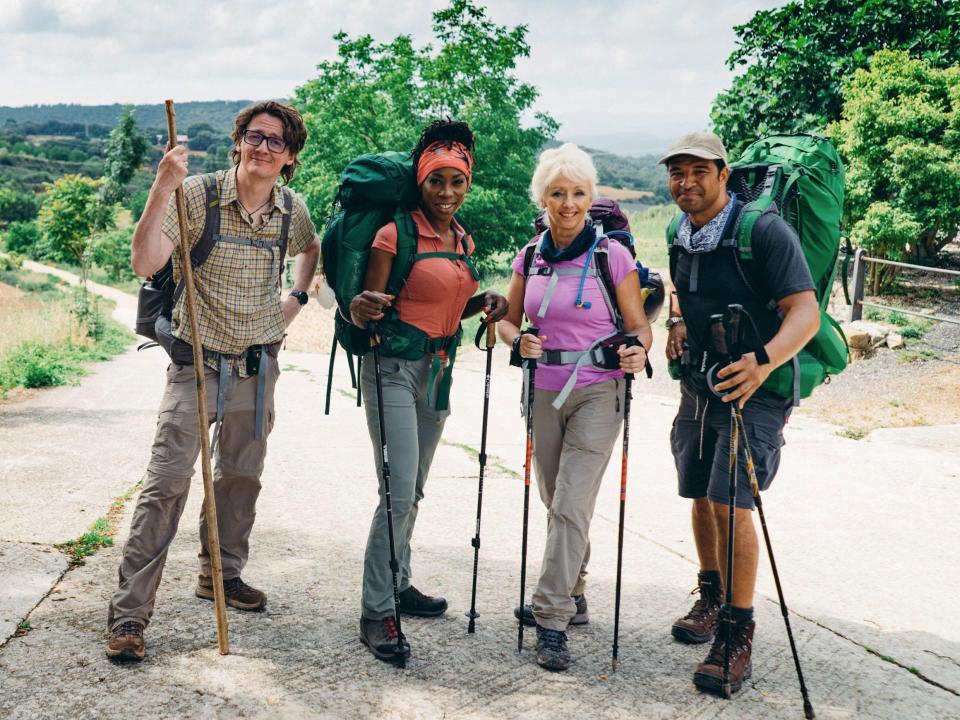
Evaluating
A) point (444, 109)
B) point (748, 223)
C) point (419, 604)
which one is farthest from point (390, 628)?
point (444, 109)

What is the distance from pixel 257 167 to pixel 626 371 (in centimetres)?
162

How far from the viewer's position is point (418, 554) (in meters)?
4.74

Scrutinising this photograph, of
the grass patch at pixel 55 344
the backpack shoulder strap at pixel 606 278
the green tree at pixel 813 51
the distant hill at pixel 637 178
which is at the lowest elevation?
the grass patch at pixel 55 344

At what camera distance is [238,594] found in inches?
149

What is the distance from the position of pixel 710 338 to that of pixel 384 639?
167 centimetres

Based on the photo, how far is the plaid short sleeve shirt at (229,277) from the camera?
3.42 meters

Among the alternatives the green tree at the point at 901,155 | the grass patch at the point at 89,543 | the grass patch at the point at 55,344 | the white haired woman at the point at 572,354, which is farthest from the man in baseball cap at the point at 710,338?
the green tree at the point at 901,155

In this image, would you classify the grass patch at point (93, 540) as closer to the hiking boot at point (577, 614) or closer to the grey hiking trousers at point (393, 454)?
the grey hiking trousers at point (393, 454)

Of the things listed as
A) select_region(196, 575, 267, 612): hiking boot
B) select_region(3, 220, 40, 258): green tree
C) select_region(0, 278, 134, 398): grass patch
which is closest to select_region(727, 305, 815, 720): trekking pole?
select_region(196, 575, 267, 612): hiking boot

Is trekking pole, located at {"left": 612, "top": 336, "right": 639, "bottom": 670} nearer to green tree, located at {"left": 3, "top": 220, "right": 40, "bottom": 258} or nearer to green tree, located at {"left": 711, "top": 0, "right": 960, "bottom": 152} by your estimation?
green tree, located at {"left": 711, "top": 0, "right": 960, "bottom": 152}

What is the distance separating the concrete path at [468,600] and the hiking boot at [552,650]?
47 mm

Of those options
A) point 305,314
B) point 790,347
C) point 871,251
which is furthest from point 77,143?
point 790,347

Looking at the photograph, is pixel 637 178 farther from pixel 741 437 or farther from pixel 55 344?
pixel 741 437

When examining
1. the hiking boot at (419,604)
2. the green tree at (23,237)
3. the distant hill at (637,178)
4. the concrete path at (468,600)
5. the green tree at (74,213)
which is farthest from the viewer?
the distant hill at (637,178)
